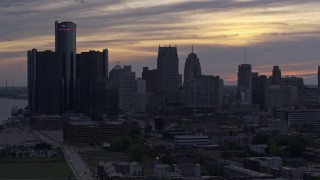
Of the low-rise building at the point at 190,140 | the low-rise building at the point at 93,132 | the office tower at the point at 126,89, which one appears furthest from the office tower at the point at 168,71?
the low-rise building at the point at 190,140

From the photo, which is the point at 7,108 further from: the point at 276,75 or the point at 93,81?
the point at 276,75

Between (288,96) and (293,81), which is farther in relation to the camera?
(293,81)

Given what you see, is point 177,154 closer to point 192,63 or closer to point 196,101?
point 196,101

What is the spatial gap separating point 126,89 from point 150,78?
6.74 metres

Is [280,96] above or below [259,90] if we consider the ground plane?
below

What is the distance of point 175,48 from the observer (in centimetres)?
6731

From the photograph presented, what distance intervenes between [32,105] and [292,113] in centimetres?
2552

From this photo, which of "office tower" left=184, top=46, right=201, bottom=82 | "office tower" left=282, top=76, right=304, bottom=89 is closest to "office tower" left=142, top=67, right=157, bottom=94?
"office tower" left=184, top=46, right=201, bottom=82

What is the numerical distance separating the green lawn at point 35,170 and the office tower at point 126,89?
36.9 m

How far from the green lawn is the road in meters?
0.27

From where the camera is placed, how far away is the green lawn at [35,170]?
925 inches

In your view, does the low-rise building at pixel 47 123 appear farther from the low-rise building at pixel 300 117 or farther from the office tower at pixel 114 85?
the low-rise building at pixel 300 117

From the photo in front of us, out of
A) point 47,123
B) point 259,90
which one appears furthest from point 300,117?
point 259,90

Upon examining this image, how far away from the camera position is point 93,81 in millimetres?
59281
